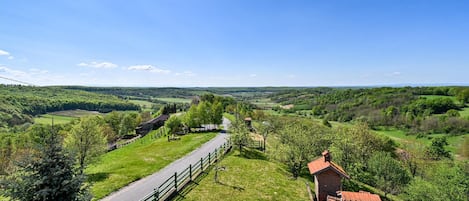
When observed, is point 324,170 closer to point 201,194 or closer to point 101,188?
point 201,194

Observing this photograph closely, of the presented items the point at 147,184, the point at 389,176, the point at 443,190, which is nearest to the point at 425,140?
the point at 389,176

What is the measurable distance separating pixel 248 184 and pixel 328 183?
6414mm

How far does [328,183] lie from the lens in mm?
19125

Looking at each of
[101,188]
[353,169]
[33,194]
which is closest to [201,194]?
[101,188]

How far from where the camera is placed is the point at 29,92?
175 meters

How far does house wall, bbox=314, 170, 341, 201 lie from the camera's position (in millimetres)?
19016

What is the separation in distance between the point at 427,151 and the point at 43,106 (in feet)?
544

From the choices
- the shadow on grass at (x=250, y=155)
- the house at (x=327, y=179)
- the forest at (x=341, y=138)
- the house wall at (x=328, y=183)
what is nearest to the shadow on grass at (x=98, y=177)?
the forest at (x=341, y=138)

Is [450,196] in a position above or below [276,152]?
below

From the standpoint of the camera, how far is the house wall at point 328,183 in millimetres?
19016

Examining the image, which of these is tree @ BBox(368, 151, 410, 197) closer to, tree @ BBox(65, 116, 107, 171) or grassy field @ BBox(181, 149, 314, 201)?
grassy field @ BBox(181, 149, 314, 201)

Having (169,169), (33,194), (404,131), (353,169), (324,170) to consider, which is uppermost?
(33,194)

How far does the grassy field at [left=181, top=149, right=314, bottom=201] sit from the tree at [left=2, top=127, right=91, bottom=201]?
9.64 metres

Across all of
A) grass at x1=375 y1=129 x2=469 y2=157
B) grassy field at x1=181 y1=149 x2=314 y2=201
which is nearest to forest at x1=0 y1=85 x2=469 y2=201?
grass at x1=375 y1=129 x2=469 y2=157
